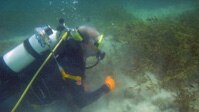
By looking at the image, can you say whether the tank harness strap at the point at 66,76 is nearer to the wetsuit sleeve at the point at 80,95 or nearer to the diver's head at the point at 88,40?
the wetsuit sleeve at the point at 80,95

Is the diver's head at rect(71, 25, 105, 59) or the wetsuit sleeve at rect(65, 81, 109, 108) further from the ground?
the diver's head at rect(71, 25, 105, 59)

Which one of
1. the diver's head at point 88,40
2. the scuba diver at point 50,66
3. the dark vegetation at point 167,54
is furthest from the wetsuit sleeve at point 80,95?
the dark vegetation at point 167,54

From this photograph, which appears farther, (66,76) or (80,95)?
(80,95)

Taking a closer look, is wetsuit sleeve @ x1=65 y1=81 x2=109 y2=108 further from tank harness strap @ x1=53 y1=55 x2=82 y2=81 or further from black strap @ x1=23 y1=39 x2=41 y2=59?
black strap @ x1=23 y1=39 x2=41 y2=59

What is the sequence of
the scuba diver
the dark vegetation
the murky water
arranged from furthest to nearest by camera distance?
1. the dark vegetation
2. the murky water
3. the scuba diver

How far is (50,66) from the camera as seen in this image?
4.34 m

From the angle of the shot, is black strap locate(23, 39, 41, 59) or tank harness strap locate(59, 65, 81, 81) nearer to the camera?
tank harness strap locate(59, 65, 81, 81)

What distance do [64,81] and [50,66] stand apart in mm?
402

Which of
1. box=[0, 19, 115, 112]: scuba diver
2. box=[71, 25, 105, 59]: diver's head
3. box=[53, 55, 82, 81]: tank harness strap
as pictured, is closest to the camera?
box=[53, 55, 82, 81]: tank harness strap

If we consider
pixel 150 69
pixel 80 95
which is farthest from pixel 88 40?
pixel 150 69

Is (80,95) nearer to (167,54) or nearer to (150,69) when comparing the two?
(150,69)

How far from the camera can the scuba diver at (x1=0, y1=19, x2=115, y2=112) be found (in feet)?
13.7

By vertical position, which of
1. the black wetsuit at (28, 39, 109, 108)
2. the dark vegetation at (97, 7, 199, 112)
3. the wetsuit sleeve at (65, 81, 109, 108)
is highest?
the black wetsuit at (28, 39, 109, 108)

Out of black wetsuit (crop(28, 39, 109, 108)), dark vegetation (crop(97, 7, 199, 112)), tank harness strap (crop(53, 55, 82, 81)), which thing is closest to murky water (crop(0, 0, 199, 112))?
dark vegetation (crop(97, 7, 199, 112))
